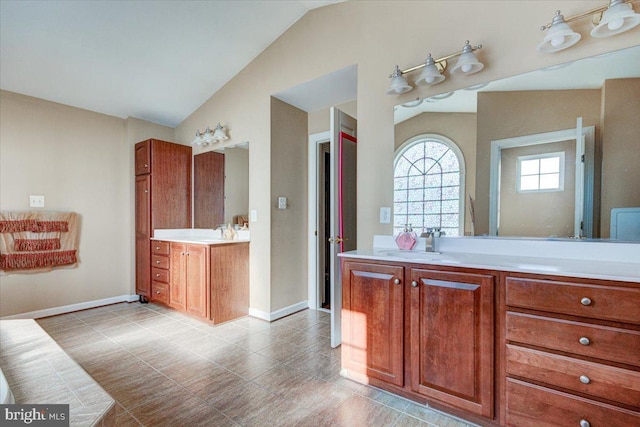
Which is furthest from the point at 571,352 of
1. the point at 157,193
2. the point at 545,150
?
the point at 157,193

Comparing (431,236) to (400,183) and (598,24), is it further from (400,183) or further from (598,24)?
(598,24)

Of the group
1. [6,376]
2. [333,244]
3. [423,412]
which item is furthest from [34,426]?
[333,244]

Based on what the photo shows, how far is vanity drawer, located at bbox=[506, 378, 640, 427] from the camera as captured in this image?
1191mm

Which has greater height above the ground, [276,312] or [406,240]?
[406,240]

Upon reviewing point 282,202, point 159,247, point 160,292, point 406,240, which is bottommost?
point 160,292

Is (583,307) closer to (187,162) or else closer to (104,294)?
(187,162)

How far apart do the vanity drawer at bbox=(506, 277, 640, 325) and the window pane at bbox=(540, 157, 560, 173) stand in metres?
0.78

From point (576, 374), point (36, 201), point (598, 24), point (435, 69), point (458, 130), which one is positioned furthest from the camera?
point (36, 201)

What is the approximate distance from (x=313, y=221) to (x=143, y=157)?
227 centimetres

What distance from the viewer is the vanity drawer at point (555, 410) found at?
1.19 metres

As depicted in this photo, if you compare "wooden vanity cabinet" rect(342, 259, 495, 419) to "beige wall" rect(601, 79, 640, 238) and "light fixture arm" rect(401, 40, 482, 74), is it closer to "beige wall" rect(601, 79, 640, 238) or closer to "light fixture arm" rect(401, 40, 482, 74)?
"beige wall" rect(601, 79, 640, 238)

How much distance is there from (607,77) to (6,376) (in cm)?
315

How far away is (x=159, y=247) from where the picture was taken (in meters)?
3.55

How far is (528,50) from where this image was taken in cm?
178
